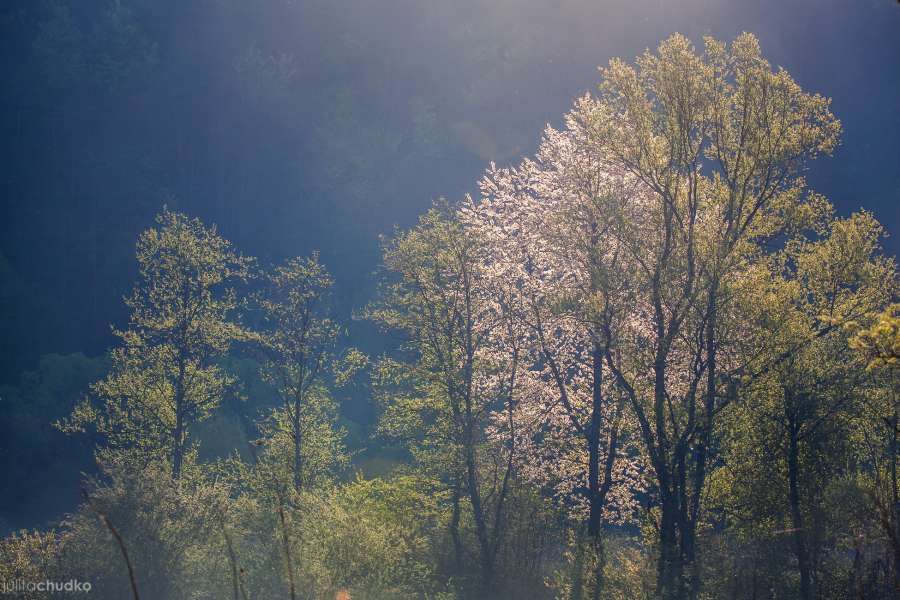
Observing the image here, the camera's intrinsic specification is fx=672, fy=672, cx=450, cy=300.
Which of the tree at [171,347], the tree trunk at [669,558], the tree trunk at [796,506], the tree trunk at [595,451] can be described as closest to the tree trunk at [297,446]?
the tree at [171,347]

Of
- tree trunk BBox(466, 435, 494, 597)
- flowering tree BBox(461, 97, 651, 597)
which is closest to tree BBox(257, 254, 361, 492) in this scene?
tree trunk BBox(466, 435, 494, 597)

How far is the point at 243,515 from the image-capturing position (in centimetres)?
2122

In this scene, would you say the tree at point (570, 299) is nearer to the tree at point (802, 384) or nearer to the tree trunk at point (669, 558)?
the tree trunk at point (669, 558)

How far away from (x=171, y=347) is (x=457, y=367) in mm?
12283

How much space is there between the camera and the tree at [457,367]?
850 inches

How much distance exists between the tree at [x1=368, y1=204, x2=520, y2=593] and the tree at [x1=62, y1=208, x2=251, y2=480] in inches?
325

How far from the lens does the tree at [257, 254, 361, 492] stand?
90.2ft

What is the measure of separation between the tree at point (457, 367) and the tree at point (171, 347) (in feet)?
27.0

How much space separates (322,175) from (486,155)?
17.4 m

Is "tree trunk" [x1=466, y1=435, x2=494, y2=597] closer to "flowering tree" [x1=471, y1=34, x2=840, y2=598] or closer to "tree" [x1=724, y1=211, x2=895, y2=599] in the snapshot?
"flowering tree" [x1=471, y1=34, x2=840, y2=598]

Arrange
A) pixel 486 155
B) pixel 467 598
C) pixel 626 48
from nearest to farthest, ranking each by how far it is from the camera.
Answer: pixel 467 598 < pixel 626 48 < pixel 486 155

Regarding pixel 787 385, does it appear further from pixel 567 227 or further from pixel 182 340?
pixel 182 340

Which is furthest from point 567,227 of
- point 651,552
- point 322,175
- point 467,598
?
point 322,175

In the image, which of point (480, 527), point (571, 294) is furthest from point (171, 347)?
point (571, 294)
